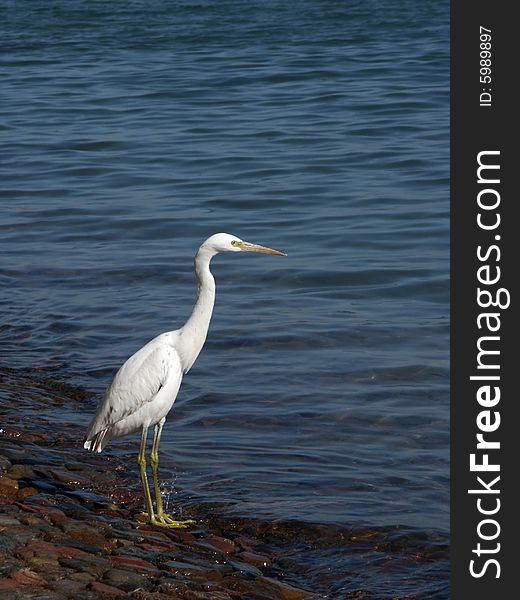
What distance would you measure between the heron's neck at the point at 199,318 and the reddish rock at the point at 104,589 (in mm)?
2088

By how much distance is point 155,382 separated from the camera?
704 cm

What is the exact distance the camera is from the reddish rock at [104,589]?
5.24 metres

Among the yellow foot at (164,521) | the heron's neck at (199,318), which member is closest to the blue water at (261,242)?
the yellow foot at (164,521)

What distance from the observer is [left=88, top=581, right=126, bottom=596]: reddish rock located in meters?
5.24

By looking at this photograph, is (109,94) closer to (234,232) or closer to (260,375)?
(234,232)

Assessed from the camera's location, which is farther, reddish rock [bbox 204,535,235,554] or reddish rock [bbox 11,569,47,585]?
reddish rock [bbox 204,535,235,554]

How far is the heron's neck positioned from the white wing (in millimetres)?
83

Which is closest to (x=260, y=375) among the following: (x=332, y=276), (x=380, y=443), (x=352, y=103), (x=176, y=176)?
(x=380, y=443)

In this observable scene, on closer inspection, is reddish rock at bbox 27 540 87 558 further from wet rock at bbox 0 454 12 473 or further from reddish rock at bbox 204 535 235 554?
wet rock at bbox 0 454 12 473

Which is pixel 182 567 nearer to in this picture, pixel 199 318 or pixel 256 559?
pixel 256 559

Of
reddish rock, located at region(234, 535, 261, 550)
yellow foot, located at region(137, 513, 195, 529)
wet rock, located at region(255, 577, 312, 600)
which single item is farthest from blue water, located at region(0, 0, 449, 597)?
wet rock, located at region(255, 577, 312, 600)

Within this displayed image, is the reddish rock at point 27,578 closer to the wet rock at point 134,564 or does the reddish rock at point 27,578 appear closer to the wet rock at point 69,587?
the wet rock at point 69,587

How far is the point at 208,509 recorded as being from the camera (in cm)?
750

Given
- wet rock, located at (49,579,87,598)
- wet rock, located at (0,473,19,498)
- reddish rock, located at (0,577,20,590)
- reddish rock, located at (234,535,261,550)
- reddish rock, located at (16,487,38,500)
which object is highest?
reddish rock, located at (0,577,20,590)
